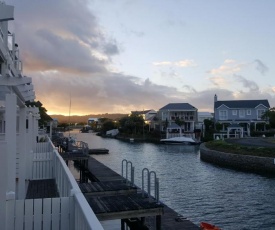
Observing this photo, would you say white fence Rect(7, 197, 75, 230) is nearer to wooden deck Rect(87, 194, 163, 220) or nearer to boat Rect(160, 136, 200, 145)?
wooden deck Rect(87, 194, 163, 220)

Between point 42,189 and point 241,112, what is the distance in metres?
75.8

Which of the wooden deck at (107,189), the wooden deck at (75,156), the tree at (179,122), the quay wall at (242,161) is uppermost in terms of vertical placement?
the tree at (179,122)

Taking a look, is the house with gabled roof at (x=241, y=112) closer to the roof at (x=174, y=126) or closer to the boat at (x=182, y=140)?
the roof at (x=174, y=126)

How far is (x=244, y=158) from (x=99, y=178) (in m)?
22.1

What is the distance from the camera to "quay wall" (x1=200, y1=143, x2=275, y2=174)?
32.3m

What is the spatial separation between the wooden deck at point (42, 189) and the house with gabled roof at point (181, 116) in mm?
78190

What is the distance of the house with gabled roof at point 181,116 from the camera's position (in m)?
89.5

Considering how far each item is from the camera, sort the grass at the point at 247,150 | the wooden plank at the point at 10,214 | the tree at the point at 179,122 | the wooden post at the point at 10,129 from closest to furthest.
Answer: the wooden plank at the point at 10,214 → the wooden post at the point at 10,129 → the grass at the point at 247,150 → the tree at the point at 179,122

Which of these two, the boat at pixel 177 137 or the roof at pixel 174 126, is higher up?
the roof at pixel 174 126

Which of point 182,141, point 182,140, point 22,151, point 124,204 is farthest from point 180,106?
point 22,151

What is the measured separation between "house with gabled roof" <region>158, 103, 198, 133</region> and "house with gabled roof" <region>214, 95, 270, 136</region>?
9.11 m

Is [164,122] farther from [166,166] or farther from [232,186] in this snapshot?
[232,186]

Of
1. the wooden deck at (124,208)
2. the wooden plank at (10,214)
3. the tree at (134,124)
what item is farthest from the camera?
the tree at (134,124)

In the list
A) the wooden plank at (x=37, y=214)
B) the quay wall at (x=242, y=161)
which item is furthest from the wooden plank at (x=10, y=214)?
the quay wall at (x=242, y=161)
